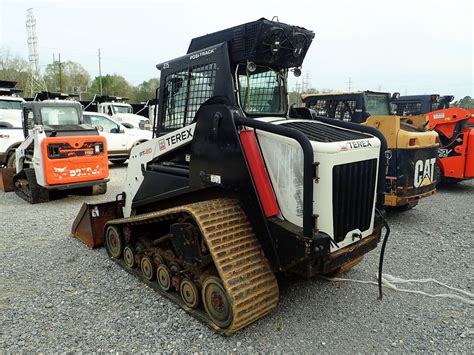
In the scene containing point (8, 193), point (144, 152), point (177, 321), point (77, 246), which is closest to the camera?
point (177, 321)

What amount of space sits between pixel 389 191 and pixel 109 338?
4.81m

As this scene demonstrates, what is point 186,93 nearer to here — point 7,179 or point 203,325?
point 203,325

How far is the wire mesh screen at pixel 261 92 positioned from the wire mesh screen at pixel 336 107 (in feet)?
15.2

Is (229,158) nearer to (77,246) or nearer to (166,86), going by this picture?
(166,86)

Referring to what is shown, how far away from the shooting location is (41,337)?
304cm

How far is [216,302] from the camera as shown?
3062mm

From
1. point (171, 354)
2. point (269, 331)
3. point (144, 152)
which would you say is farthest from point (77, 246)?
point (269, 331)

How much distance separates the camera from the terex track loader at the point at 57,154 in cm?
721

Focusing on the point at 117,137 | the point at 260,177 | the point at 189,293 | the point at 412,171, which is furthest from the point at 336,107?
the point at 117,137

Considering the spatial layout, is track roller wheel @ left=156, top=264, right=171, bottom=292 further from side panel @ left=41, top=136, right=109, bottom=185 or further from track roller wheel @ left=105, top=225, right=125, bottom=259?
side panel @ left=41, top=136, right=109, bottom=185

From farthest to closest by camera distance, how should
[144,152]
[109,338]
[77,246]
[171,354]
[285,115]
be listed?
1. [77,246]
2. [144,152]
3. [285,115]
4. [109,338]
5. [171,354]

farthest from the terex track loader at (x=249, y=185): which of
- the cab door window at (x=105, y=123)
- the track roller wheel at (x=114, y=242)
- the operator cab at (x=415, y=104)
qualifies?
the operator cab at (x=415, y=104)

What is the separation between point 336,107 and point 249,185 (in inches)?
237

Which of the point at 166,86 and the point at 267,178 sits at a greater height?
the point at 166,86
